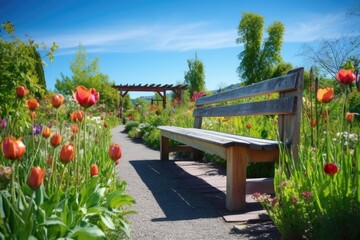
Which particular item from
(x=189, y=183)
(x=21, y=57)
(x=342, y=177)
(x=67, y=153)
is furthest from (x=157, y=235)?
(x=21, y=57)

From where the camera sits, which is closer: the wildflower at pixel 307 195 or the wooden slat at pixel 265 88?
the wildflower at pixel 307 195

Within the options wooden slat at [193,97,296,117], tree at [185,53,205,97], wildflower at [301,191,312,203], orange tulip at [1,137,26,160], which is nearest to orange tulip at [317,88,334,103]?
wildflower at [301,191,312,203]

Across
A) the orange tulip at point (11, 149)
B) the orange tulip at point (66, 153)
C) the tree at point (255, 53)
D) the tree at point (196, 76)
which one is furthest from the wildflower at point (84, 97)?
the tree at point (196, 76)

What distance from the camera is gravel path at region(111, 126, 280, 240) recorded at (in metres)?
2.31

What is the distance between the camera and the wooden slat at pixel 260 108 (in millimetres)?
2855

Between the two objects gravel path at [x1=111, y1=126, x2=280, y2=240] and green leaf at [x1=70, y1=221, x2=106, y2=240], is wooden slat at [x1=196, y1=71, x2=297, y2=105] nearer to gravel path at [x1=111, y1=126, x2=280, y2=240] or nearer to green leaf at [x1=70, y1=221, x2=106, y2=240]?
gravel path at [x1=111, y1=126, x2=280, y2=240]

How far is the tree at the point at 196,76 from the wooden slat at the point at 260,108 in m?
32.2

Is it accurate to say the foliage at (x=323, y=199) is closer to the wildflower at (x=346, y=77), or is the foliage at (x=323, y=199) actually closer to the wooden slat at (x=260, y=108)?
the wildflower at (x=346, y=77)

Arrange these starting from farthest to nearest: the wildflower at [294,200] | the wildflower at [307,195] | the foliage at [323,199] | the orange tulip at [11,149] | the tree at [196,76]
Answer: the tree at [196,76] → the wildflower at [294,200] → the wildflower at [307,195] → the foliage at [323,199] → the orange tulip at [11,149]

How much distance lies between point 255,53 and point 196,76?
8056mm

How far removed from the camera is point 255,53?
104 ft

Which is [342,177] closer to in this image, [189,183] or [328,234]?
[328,234]

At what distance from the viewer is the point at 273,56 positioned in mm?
32000

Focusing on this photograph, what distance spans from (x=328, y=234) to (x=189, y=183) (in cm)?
245
